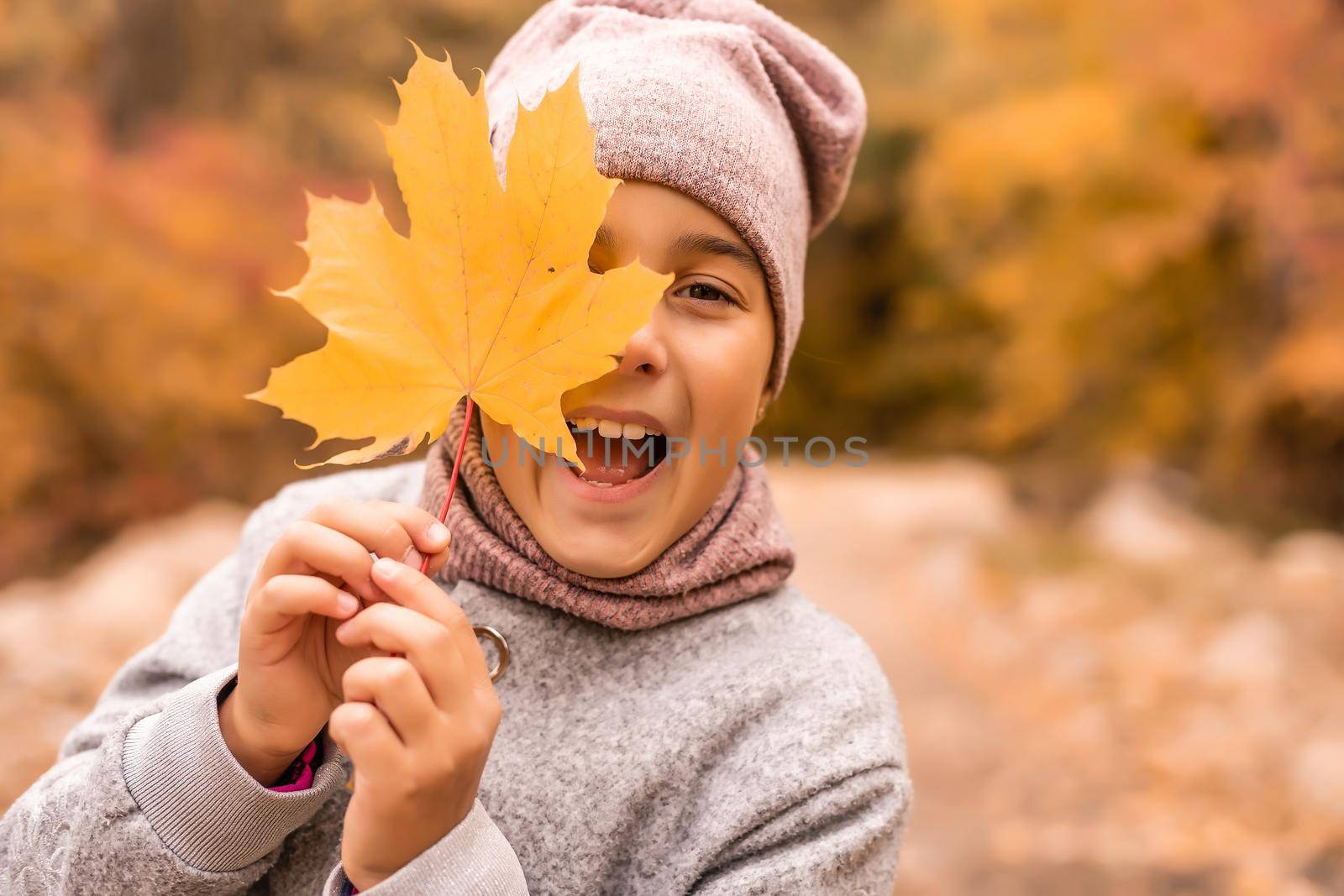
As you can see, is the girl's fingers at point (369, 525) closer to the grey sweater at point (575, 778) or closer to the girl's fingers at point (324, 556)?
the girl's fingers at point (324, 556)

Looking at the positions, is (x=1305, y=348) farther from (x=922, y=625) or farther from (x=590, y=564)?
(x=590, y=564)

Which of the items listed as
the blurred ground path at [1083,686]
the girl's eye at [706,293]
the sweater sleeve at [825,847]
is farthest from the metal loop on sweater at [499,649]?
the blurred ground path at [1083,686]

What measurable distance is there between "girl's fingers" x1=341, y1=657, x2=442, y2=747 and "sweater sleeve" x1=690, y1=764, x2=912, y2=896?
0.38 m

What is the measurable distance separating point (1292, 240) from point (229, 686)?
14.2 ft

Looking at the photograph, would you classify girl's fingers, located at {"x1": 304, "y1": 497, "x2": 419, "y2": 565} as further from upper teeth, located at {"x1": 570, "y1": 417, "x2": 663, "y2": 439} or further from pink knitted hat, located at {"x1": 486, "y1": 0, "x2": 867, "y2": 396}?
pink knitted hat, located at {"x1": 486, "y1": 0, "x2": 867, "y2": 396}

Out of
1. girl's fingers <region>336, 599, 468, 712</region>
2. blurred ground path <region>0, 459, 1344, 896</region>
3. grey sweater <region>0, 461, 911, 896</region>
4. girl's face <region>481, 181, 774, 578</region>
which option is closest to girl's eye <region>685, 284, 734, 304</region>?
girl's face <region>481, 181, 774, 578</region>

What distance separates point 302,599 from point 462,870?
24cm

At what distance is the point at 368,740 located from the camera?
0.75 metres

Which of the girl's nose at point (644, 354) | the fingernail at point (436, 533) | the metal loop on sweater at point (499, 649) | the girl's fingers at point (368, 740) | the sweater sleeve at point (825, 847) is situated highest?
the girl's nose at point (644, 354)

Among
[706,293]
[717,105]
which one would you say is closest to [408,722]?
[706,293]

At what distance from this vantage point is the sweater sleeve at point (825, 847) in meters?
0.99

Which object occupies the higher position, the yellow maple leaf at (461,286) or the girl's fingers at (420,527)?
the yellow maple leaf at (461,286)

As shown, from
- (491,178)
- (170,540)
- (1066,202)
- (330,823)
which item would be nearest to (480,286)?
(491,178)

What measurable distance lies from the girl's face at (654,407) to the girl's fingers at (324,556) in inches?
10.7
